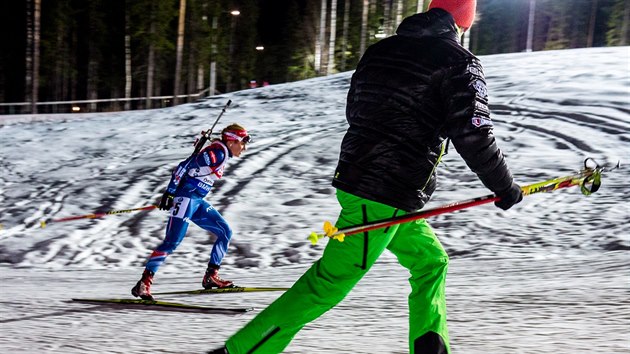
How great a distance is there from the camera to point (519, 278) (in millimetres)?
6801

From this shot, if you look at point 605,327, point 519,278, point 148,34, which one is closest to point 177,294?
point 519,278

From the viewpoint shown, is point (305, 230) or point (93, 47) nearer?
point (305, 230)

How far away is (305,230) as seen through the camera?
33.6ft

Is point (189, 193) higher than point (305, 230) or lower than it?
higher

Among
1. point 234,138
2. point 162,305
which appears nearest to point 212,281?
point 162,305

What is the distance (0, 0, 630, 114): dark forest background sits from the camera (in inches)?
1693

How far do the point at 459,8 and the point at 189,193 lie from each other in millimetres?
3998

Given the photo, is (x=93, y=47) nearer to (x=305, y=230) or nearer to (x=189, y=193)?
(x=305, y=230)

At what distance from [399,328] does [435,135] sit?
7.11ft

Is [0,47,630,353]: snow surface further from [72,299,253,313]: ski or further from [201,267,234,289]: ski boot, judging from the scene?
[201,267,234,289]: ski boot

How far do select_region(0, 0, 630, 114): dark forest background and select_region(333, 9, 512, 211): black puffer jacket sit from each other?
35.2 m

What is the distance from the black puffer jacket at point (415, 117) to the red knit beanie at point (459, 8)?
2.6 inches

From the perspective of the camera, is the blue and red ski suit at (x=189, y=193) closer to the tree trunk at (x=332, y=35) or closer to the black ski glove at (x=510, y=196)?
A: the black ski glove at (x=510, y=196)

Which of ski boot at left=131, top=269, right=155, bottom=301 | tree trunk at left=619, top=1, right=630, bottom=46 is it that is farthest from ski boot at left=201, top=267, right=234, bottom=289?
tree trunk at left=619, top=1, right=630, bottom=46
